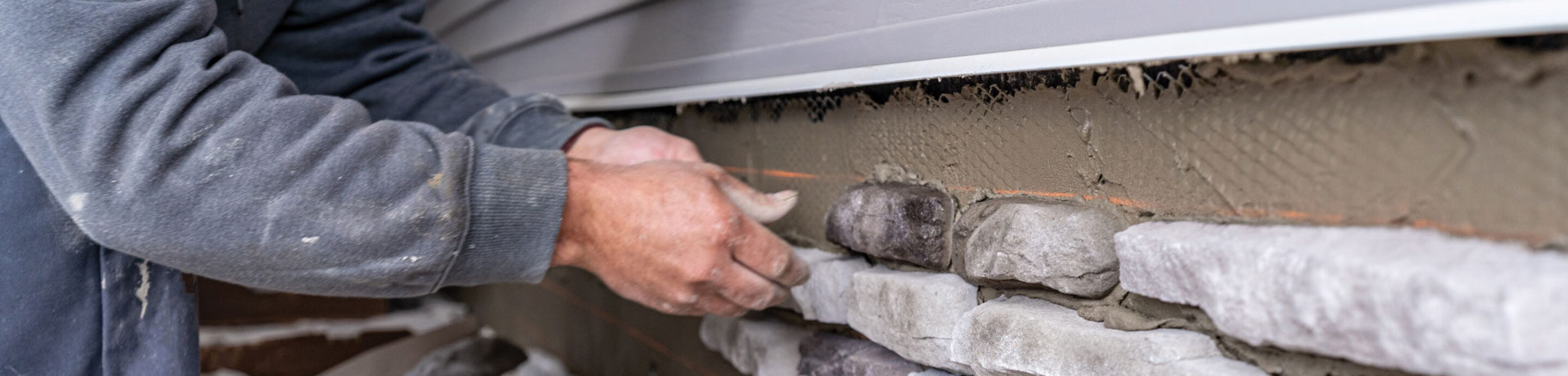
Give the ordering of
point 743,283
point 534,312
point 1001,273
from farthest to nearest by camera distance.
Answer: point 534,312, point 743,283, point 1001,273

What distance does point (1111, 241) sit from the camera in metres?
1.04

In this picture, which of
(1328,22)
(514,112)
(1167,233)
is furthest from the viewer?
(514,112)

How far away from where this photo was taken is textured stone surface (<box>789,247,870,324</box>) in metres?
1.52

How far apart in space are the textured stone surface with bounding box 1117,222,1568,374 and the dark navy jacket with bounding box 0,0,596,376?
2.60 ft

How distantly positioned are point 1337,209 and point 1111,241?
0.26 metres

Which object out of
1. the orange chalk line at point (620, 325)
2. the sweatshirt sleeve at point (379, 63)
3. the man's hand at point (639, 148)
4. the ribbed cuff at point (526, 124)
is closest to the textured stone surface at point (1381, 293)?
the man's hand at point (639, 148)

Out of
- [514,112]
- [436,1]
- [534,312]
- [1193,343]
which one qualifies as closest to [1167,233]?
[1193,343]

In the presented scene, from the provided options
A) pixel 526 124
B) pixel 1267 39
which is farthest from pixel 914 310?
pixel 526 124

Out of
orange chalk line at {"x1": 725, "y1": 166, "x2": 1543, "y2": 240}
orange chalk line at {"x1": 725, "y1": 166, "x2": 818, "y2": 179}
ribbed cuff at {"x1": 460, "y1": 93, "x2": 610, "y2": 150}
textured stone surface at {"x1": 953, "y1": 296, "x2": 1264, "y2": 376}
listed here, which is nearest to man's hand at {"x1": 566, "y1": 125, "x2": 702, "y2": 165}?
ribbed cuff at {"x1": 460, "y1": 93, "x2": 610, "y2": 150}

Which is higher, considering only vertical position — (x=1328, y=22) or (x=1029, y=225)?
(x=1328, y=22)

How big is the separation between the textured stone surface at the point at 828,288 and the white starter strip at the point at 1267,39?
293 millimetres

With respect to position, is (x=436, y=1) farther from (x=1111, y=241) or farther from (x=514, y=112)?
(x=1111, y=241)

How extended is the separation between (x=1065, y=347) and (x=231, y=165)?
93cm

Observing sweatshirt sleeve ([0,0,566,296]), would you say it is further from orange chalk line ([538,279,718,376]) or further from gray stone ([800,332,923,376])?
orange chalk line ([538,279,718,376])
